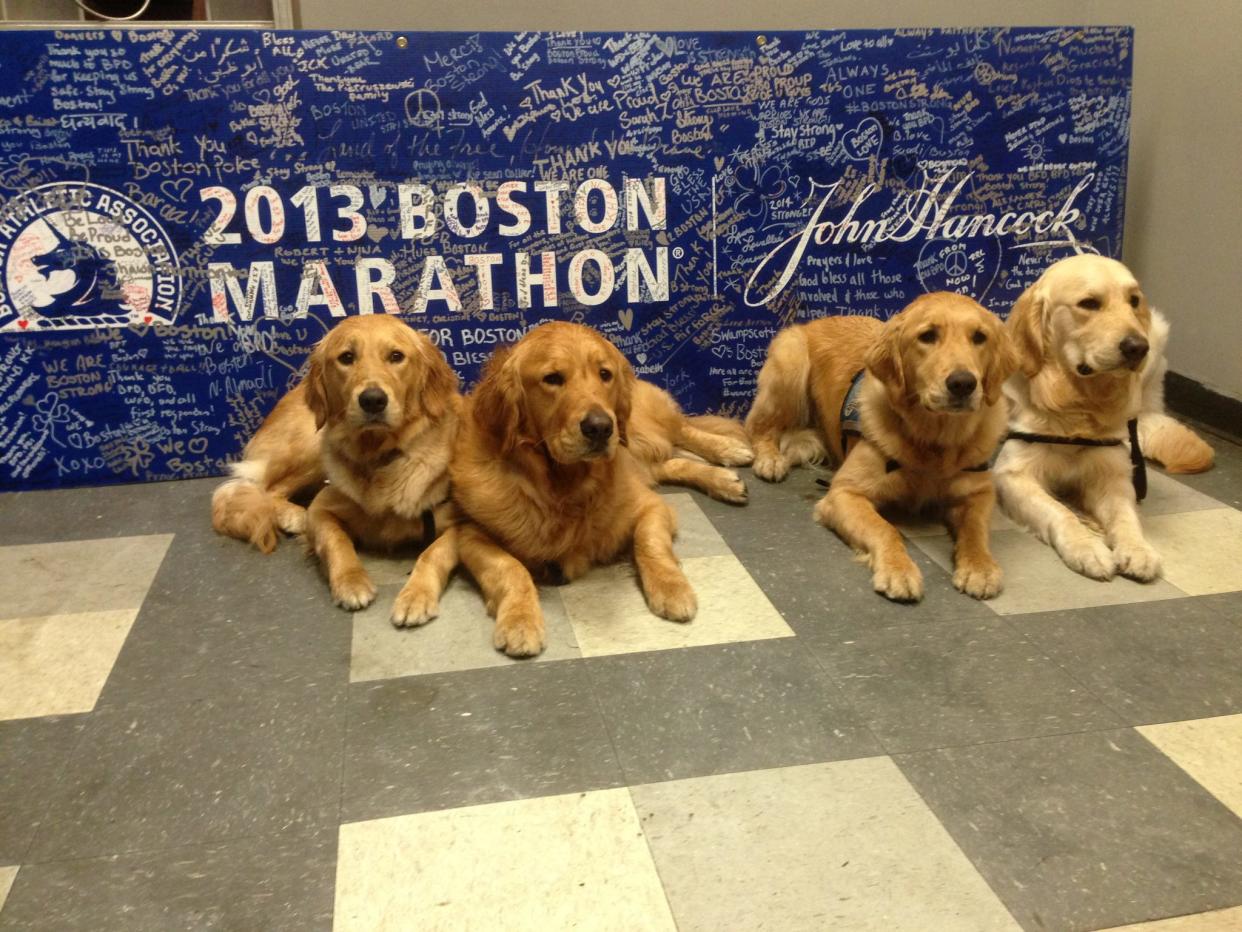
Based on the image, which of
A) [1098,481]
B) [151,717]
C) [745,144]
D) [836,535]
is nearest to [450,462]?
[151,717]

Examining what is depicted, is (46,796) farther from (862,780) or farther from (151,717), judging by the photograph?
(862,780)

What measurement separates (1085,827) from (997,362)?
1478 millimetres

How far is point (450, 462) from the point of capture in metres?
2.79

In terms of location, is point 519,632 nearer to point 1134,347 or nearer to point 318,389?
point 318,389

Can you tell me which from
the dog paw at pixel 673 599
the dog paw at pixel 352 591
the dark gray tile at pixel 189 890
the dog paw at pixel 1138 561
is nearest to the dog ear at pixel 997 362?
the dog paw at pixel 1138 561

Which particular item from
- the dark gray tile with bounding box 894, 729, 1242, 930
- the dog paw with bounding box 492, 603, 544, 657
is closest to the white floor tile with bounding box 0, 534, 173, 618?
the dog paw with bounding box 492, 603, 544, 657

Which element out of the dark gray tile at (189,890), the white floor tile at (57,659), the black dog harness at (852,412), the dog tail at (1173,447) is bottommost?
the dark gray tile at (189,890)

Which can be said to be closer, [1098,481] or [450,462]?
[450,462]

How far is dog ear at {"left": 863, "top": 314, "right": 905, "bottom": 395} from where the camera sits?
2838 millimetres

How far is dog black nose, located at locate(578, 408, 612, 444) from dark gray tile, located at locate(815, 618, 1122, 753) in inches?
29.7

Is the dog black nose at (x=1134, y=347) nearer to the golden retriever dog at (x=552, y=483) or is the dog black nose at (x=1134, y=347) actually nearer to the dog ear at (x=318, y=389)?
the golden retriever dog at (x=552, y=483)

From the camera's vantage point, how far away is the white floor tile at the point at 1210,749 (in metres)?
A: 1.80

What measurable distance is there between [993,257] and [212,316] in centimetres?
305

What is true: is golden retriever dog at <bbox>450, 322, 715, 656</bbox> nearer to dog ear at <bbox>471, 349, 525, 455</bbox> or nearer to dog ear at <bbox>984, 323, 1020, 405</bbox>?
dog ear at <bbox>471, 349, 525, 455</bbox>
